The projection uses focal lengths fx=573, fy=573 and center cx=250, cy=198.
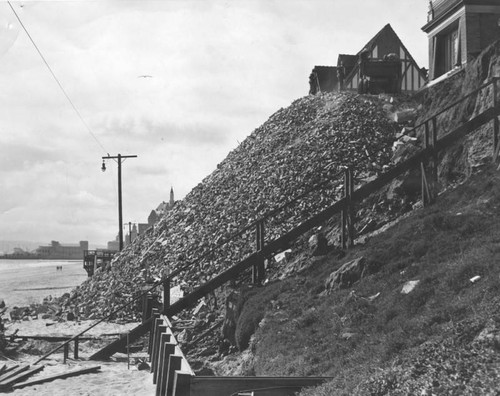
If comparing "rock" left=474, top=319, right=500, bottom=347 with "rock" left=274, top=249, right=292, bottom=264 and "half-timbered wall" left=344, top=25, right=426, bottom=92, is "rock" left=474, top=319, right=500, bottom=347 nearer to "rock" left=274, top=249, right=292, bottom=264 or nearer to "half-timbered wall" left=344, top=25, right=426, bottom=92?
"rock" left=274, top=249, right=292, bottom=264

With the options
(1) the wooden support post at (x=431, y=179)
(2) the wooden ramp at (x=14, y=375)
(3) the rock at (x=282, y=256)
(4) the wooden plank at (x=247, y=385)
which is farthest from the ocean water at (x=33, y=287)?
(4) the wooden plank at (x=247, y=385)

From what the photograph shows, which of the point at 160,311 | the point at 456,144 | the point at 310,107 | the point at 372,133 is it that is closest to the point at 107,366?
the point at 160,311

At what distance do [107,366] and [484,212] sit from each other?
975 centimetres

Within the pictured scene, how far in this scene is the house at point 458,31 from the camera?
26359mm

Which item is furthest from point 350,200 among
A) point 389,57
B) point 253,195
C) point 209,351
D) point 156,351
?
point 389,57

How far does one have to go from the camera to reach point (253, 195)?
91.5 ft

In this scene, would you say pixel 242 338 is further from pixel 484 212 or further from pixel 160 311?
pixel 484 212

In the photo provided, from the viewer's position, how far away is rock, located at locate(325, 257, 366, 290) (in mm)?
11773

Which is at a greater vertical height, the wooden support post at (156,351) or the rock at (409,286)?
the rock at (409,286)

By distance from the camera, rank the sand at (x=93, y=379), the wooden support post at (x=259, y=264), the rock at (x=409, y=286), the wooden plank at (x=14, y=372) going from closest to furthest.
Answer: the rock at (x=409, y=286) < the sand at (x=93, y=379) < the wooden plank at (x=14, y=372) < the wooden support post at (x=259, y=264)

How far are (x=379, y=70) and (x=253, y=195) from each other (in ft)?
51.6

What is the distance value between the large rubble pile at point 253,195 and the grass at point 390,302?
8.62 m

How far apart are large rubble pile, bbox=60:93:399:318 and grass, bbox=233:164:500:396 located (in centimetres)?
862

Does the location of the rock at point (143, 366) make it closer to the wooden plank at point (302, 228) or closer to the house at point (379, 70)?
the wooden plank at point (302, 228)
